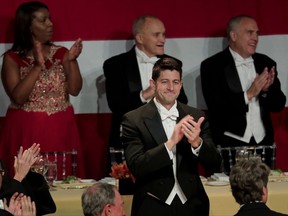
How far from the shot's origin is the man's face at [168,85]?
4.25 m

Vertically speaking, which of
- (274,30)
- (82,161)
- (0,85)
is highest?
(274,30)

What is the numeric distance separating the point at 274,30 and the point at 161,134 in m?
3.09

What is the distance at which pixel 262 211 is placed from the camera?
371 cm

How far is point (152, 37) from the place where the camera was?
639 centimetres

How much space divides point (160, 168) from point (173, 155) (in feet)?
0.32

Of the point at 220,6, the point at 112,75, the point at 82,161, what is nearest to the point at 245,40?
the point at 220,6

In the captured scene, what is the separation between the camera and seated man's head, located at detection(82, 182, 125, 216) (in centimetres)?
375

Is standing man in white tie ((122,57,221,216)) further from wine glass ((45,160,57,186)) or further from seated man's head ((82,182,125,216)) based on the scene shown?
wine glass ((45,160,57,186))

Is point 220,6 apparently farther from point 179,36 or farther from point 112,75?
point 112,75

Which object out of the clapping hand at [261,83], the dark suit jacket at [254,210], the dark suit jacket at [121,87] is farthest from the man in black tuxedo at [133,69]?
the dark suit jacket at [254,210]

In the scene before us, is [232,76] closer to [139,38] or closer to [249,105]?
[249,105]

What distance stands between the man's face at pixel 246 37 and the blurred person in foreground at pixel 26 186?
2695 mm

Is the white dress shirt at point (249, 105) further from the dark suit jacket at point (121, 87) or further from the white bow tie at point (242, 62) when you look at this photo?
the dark suit jacket at point (121, 87)

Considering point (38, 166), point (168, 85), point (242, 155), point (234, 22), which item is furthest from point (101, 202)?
point (234, 22)
